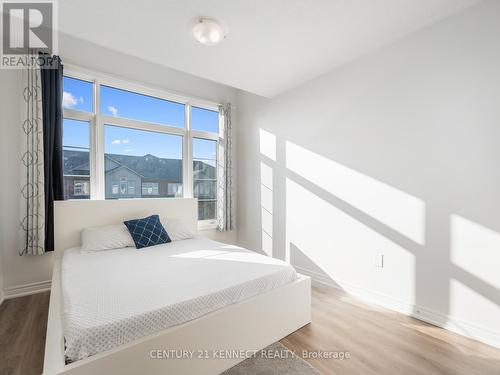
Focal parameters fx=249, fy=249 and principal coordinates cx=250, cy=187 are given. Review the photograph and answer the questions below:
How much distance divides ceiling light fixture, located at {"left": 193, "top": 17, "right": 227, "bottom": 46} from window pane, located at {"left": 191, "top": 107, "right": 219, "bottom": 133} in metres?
1.83

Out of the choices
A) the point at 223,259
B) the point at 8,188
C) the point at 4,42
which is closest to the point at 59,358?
the point at 223,259

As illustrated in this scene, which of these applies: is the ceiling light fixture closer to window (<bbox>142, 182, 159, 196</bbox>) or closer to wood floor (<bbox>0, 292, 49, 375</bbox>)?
window (<bbox>142, 182, 159, 196</bbox>)

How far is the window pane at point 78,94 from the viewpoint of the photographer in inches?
115

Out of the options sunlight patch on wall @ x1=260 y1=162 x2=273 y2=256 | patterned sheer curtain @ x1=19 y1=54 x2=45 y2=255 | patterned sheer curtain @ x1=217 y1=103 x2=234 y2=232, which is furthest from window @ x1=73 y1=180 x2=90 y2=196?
sunlight patch on wall @ x1=260 y1=162 x2=273 y2=256

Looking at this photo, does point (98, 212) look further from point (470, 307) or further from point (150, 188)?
point (470, 307)

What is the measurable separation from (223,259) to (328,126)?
1.94 m

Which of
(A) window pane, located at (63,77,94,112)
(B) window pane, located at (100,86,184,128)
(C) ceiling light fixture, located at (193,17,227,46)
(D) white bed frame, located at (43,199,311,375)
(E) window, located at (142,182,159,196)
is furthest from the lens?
(E) window, located at (142,182,159,196)

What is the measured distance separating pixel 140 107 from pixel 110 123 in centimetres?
48

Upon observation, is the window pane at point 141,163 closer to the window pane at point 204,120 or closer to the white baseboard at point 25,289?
the window pane at point 204,120

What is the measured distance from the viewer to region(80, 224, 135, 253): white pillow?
254cm

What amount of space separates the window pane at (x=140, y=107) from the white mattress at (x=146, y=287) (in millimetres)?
1849

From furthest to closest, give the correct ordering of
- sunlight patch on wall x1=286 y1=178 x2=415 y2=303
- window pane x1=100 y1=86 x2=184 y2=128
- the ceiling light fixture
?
1. window pane x1=100 y1=86 x2=184 y2=128
2. sunlight patch on wall x1=286 y1=178 x2=415 y2=303
3. the ceiling light fixture

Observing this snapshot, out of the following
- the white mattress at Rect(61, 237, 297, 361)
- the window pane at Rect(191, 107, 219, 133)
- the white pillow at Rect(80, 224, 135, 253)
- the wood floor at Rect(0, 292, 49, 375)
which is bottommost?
the wood floor at Rect(0, 292, 49, 375)

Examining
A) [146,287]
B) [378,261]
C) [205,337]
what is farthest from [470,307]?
[146,287]
